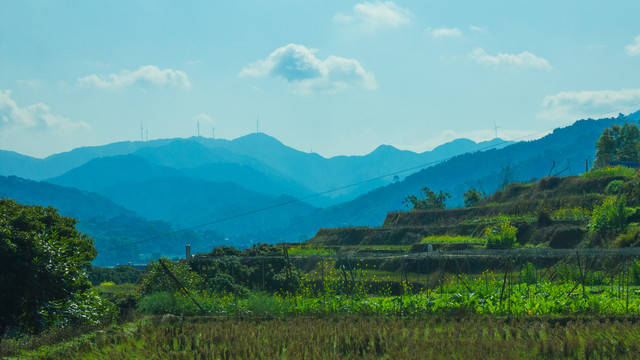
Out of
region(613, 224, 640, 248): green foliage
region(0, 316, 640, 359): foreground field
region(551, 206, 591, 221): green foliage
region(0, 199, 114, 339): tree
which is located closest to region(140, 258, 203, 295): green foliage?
region(0, 199, 114, 339): tree

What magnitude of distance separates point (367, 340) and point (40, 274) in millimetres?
7757

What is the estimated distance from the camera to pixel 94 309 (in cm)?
1427

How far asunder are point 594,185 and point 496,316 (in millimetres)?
34732

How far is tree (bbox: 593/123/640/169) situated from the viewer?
68.1 meters

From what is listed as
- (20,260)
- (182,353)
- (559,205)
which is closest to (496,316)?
(182,353)

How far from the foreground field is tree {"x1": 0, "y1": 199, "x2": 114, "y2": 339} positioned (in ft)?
4.53

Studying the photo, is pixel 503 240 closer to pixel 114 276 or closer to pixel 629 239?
pixel 629 239

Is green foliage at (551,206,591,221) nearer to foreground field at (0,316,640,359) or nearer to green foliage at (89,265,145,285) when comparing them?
foreground field at (0,316,640,359)

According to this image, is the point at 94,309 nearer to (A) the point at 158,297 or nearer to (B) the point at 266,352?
(A) the point at 158,297

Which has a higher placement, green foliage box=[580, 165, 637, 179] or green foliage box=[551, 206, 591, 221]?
green foliage box=[580, 165, 637, 179]

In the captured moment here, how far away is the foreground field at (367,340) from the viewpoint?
10.6 metres

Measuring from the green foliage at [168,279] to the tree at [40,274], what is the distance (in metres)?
3.47

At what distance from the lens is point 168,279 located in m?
18.1

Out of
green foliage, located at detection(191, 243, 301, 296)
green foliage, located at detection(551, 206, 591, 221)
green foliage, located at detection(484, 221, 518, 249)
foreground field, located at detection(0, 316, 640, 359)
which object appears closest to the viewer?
foreground field, located at detection(0, 316, 640, 359)
